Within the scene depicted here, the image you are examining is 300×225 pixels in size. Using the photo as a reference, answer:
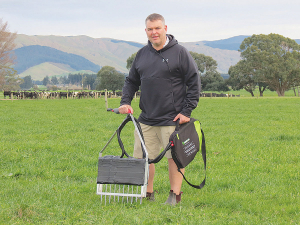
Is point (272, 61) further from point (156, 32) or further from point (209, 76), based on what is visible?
point (156, 32)

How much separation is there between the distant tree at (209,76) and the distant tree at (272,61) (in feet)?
59.1

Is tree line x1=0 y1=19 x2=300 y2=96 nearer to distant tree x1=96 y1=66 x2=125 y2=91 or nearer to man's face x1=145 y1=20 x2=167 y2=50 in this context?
distant tree x1=96 y1=66 x2=125 y2=91

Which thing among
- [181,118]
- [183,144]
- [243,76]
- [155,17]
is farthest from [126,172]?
[243,76]

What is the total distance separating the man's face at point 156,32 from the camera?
4.44 metres

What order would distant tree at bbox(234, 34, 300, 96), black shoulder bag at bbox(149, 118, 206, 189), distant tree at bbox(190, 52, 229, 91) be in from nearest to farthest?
black shoulder bag at bbox(149, 118, 206, 189) → distant tree at bbox(234, 34, 300, 96) → distant tree at bbox(190, 52, 229, 91)

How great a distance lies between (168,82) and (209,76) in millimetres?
95965

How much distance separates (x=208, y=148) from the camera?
9625 mm

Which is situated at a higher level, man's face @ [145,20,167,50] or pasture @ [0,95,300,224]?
man's face @ [145,20,167,50]

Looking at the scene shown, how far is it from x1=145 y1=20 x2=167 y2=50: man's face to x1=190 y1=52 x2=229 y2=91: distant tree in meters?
90.8

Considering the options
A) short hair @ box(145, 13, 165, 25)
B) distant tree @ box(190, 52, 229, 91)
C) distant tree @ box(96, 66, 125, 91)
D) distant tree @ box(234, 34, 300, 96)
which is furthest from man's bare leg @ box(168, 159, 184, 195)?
distant tree @ box(96, 66, 125, 91)

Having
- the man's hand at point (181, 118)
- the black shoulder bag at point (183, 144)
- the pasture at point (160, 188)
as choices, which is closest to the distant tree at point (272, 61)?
the pasture at point (160, 188)

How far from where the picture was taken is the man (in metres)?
4.54

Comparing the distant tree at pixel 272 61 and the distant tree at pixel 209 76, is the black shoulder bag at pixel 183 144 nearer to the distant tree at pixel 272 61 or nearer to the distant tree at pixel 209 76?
the distant tree at pixel 272 61

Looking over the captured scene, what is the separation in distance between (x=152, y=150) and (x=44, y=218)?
5.70 ft
